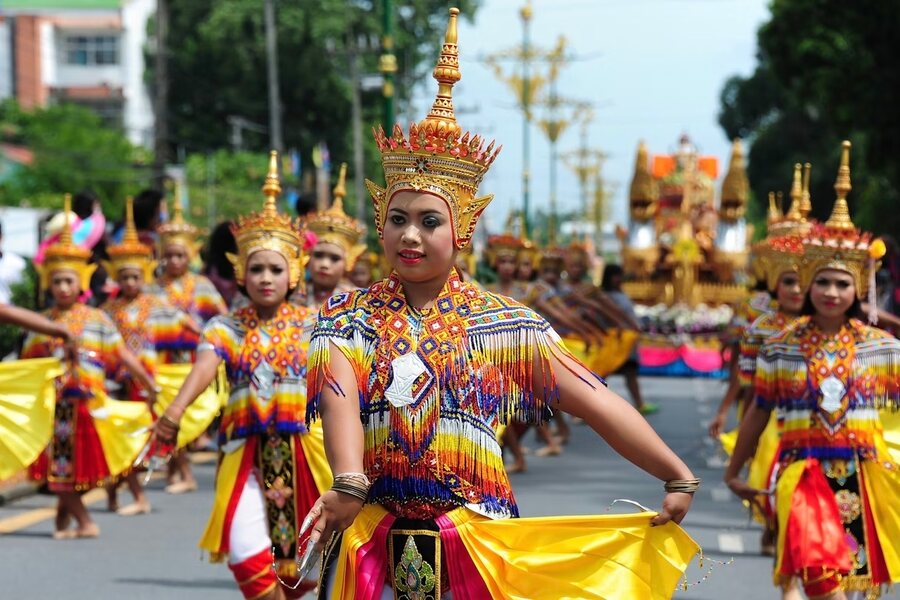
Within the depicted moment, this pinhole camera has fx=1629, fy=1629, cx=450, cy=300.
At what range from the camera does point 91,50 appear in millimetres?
74000

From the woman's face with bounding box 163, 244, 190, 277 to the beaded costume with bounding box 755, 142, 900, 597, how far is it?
748 centimetres

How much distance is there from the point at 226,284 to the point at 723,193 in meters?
19.5

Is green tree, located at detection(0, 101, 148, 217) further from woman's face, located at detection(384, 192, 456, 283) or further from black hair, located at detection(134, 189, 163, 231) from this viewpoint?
woman's face, located at detection(384, 192, 456, 283)

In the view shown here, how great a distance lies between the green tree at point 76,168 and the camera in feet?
147

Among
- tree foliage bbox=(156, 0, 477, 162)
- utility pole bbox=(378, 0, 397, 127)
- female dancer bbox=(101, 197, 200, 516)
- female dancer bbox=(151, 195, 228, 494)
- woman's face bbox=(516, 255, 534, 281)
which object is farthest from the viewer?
tree foliage bbox=(156, 0, 477, 162)

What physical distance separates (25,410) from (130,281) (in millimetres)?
3649

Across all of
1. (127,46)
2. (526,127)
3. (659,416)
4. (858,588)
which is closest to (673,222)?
(659,416)

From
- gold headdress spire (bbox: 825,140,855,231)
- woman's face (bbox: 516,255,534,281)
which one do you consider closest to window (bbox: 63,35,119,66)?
woman's face (bbox: 516,255,534,281)

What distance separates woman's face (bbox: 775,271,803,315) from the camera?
938 cm

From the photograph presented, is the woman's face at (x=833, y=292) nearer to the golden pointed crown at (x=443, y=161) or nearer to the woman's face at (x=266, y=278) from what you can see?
the woman's face at (x=266, y=278)

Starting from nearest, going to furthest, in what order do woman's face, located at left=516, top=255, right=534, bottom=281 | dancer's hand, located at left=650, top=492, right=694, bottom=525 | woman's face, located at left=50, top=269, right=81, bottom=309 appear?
dancer's hand, located at left=650, top=492, right=694, bottom=525
woman's face, located at left=50, top=269, right=81, bottom=309
woman's face, located at left=516, top=255, right=534, bottom=281

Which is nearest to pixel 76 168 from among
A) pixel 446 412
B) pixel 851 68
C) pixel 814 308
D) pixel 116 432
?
pixel 851 68

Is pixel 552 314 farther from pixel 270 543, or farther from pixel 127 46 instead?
pixel 127 46

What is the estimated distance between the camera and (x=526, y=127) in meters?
56.1
